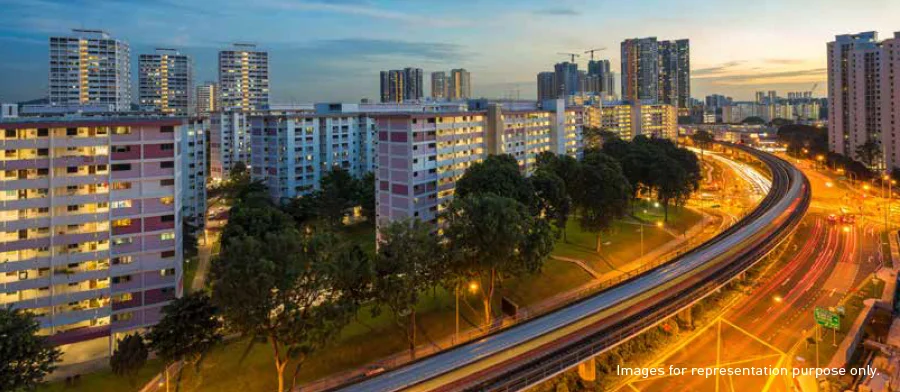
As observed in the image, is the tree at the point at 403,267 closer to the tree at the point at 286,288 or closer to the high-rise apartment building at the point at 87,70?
the tree at the point at 286,288

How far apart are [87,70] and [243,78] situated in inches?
2115

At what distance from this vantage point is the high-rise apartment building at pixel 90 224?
126 ft

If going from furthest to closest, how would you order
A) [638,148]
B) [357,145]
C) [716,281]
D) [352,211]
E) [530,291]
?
[357,145] → [638,148] → [352,211] → [530,291] → [716,281]

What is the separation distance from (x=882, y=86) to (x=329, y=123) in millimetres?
126692

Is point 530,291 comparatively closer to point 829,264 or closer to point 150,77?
point 829,264

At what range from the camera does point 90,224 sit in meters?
40.5

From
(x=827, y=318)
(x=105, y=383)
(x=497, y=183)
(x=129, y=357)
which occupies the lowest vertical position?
(x=105, y=383)

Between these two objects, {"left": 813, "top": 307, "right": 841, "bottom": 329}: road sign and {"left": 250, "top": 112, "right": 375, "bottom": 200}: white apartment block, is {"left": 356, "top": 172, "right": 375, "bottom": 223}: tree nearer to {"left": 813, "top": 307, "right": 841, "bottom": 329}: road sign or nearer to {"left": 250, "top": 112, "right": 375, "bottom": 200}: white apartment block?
Result: {"left": 250, "top": 112, "right": 375, "bottom": 200}: white apartment block

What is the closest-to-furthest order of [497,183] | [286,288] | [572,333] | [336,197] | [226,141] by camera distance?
1. [286,288]
2. [572,333]
3. [497,183]
4. [336,197]
5. [226,141]

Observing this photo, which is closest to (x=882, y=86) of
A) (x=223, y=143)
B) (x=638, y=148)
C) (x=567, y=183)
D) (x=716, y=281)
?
(x=638, y=148)

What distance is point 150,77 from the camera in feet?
627

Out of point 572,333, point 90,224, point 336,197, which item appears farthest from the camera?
point 336,197

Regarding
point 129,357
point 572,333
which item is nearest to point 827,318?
point 572,333

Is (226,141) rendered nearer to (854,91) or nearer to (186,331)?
(186,331)
